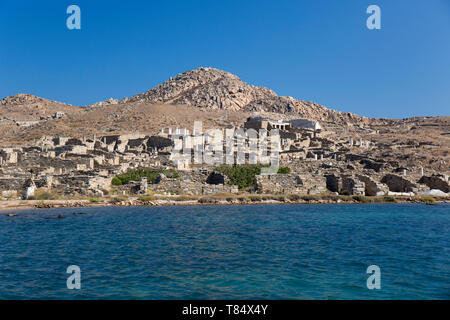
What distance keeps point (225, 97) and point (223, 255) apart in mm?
132191

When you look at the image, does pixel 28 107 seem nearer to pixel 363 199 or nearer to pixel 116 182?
Answer: pixel 116 182

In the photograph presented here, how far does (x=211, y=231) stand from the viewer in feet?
55.2

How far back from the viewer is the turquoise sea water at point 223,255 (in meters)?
Answer: 8.96

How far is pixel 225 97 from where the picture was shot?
142 metres

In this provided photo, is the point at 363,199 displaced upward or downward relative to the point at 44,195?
downward

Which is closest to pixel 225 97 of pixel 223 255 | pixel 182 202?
pixel 182 202

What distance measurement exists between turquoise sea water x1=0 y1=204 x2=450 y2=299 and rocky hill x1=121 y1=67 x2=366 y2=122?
105407mm

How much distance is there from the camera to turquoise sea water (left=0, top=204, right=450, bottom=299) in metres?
8.96

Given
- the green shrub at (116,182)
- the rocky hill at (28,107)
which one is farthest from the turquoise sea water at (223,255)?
the rocky hill at (28,107)

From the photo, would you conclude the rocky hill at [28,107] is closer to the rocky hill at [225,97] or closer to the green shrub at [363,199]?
the rocky hill at [225,97]

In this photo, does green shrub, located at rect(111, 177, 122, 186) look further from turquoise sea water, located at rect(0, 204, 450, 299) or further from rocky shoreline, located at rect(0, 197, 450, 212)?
turquoise sea water, located at rect(0, 204, 450, 299)

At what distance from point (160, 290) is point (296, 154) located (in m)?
37.3

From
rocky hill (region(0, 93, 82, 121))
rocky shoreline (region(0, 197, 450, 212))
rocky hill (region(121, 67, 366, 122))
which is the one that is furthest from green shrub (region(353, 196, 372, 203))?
rocky hill (region(121, 67, 366, 122))
